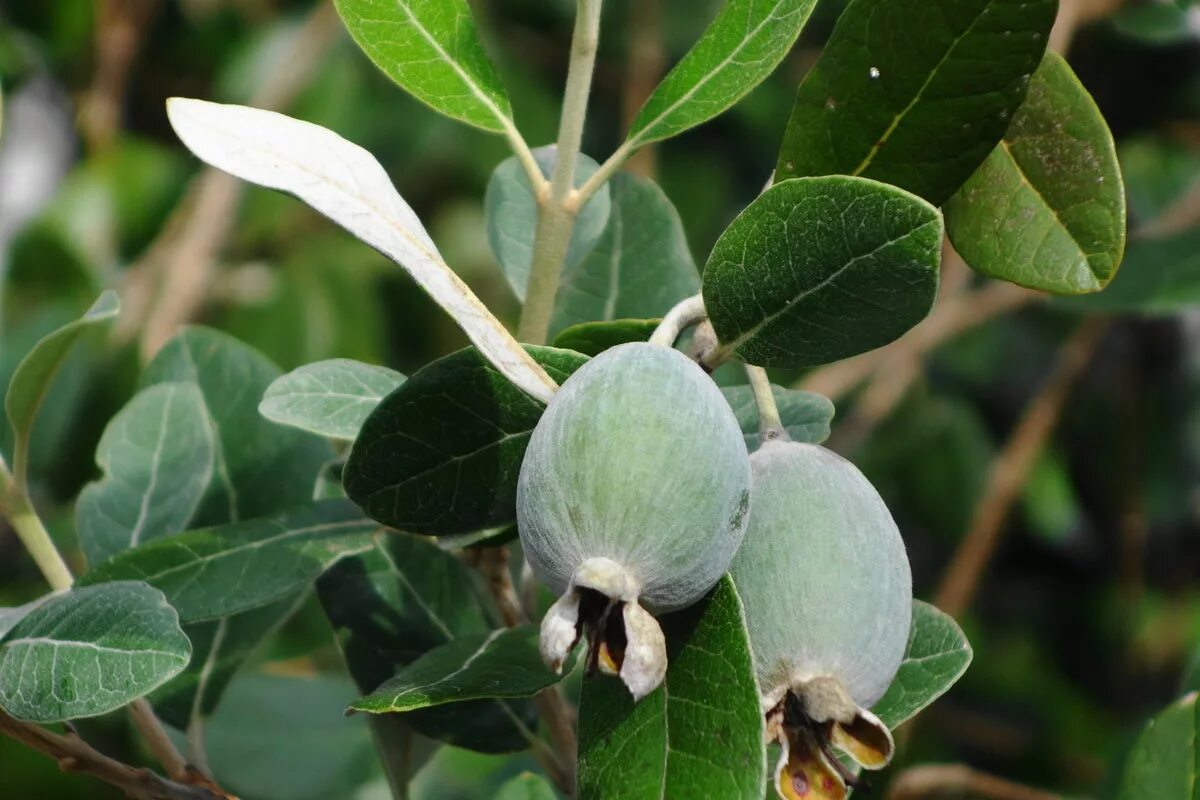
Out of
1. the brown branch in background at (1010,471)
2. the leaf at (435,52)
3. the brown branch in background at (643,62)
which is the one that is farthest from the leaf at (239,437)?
the brown branch in background at (643,62)

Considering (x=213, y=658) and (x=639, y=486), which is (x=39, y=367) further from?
(x=639, y=486)

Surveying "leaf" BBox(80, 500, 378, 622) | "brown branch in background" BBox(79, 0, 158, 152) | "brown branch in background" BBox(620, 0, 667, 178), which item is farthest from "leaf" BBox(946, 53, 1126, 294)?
"brown branch in background" BBox(79, 0, 158, 152)

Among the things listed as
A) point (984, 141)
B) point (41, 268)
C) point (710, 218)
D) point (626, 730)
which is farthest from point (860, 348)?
point (710, 218)

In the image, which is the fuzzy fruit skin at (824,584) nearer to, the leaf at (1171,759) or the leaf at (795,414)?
the leaf at (795,414)

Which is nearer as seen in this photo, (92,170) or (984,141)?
(984,141)

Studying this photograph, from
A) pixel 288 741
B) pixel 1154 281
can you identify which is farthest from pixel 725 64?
pixel 288 741

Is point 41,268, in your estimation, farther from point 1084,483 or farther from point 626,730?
point 1084,483
